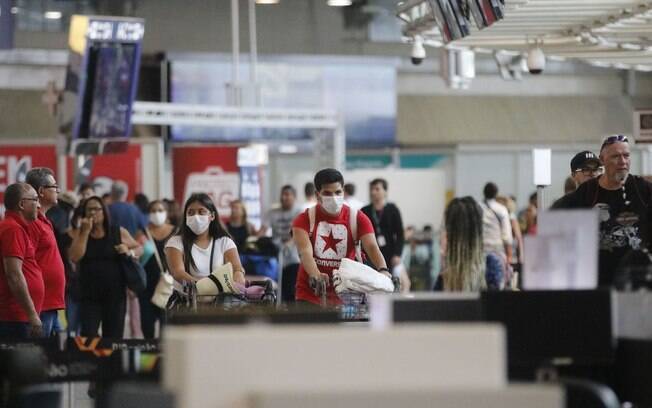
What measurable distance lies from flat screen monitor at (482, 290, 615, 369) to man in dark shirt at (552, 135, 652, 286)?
413 centimetres

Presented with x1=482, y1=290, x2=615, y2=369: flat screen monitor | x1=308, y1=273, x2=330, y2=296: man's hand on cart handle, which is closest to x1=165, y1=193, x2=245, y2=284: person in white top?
→ x1=308, y1=273, x2=330, y2=296: man's hand on cart handle

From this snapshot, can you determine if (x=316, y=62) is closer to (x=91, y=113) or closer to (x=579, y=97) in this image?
(x=579, y=97)

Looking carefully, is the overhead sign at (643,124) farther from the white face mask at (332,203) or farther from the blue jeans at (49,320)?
the blue jeans at (49,320)

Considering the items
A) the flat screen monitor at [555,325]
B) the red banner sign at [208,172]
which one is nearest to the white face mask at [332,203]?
the flat screen monitor at [555,325]

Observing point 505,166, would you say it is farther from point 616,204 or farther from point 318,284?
point 616,204

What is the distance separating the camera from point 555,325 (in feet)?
18.9

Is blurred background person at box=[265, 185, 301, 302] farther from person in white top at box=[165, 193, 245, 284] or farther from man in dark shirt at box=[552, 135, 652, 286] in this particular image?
man in dark shirt at box=[552, 135, 652, 286]

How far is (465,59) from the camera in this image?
2648 cm

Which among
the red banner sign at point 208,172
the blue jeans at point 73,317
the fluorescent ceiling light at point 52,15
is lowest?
the blue jeans at point 73,317

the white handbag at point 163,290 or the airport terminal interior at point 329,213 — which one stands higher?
the airport terminal interior at point 329,213

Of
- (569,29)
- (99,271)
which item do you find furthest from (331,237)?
(569,29)

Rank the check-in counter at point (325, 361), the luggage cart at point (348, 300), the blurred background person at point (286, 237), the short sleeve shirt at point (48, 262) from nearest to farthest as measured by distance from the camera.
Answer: the check-in counter at point (325, 361)
the luggage cart at point (348, 300)
the short sleeve shirt at point (48, 262)
the blurred background person at point (286, 237)

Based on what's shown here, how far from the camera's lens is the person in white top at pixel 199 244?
37.2 feet

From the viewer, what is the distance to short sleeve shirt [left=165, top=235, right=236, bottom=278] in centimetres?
1134
